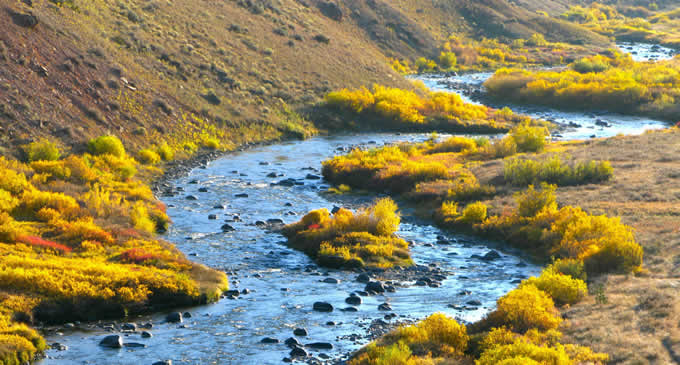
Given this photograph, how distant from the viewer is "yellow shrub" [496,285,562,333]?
629 inches

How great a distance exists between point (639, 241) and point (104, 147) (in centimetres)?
2276

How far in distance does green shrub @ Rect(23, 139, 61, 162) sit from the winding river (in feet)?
15.9

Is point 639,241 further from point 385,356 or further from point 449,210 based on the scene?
point 385,356

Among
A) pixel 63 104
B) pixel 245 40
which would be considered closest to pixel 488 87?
pixel 245 40

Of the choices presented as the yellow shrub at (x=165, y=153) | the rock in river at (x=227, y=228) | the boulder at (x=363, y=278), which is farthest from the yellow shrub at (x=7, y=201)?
the yellow shrub at (x=165, y=153)

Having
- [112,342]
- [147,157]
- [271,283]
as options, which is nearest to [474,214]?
[271,283]

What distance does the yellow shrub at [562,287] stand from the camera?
18016mm

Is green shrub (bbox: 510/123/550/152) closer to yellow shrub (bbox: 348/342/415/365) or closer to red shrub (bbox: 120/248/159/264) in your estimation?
red shrub (bbox: 120/248/159/264)

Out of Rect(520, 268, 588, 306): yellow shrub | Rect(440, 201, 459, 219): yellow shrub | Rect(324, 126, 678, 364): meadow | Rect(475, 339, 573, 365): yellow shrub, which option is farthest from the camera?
Rect(440, 201, 459, 219): yellow shrub

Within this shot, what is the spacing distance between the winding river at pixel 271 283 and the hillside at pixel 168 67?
21.5 ft

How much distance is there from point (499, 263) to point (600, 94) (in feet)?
141

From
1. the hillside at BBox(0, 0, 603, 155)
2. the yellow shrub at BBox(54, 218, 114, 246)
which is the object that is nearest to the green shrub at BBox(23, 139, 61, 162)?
the hillside at BBox(0, 0, 603, 155)

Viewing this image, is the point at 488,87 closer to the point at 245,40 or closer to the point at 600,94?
the point at 600,94

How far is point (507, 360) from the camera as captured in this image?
13109mm
